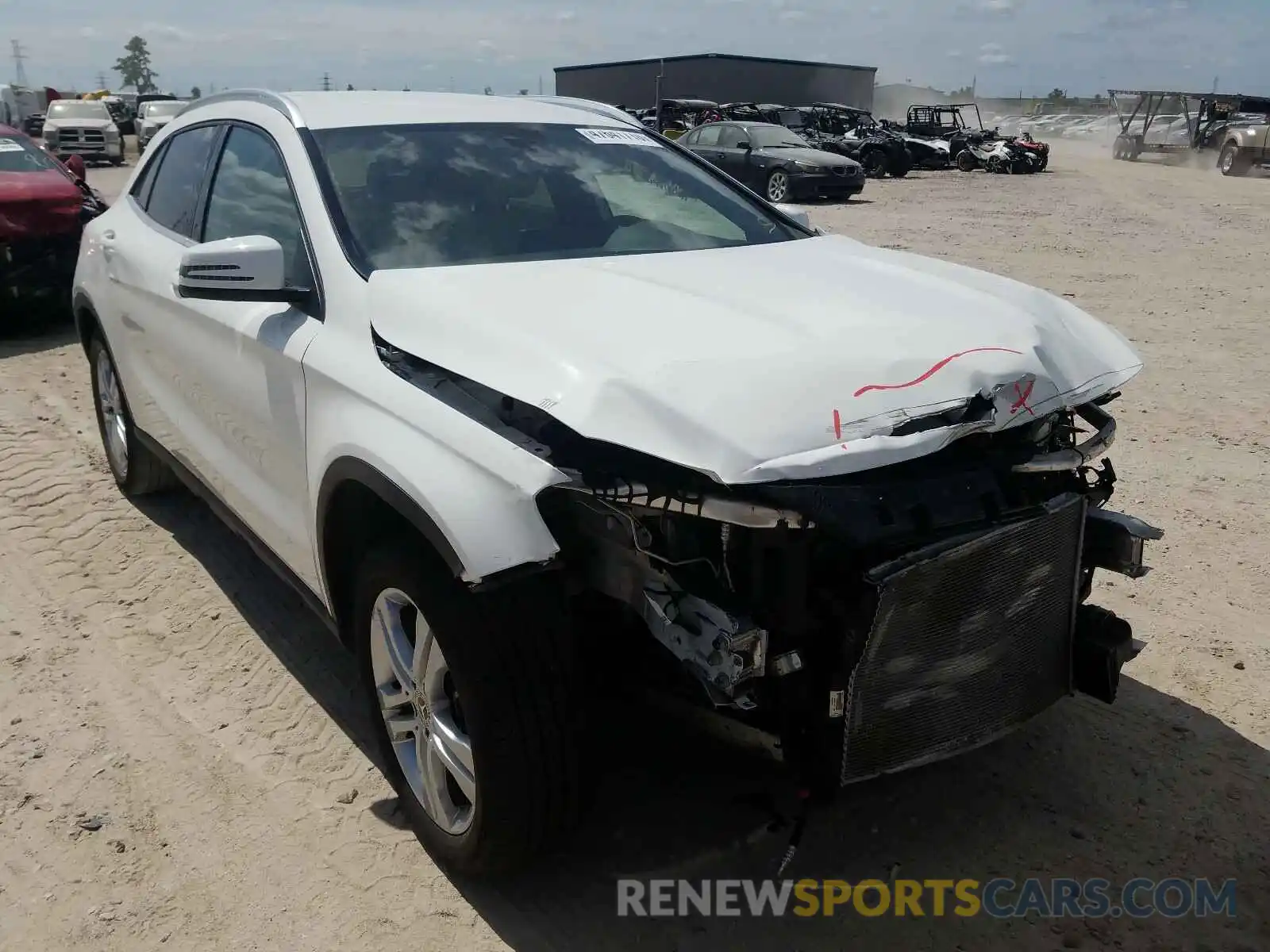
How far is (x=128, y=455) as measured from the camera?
501cm

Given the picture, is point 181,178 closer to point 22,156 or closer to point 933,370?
point 933,370

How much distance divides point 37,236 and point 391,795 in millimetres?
7857

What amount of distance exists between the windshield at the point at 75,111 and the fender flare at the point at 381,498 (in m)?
A: 31.4

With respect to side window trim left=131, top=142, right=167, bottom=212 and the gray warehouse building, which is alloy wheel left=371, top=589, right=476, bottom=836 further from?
the gray warehouse building

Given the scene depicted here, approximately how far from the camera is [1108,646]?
8.89ft

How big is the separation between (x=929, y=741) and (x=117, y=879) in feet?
6.91

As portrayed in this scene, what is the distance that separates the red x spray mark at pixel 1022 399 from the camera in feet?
7.60

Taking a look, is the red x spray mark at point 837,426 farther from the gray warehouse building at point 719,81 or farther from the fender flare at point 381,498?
the gray warehouse building at point 719,81

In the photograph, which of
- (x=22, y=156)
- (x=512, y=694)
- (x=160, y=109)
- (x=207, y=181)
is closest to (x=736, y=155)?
(x=22, y=156)

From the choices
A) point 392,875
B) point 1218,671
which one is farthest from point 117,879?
point 1218,671

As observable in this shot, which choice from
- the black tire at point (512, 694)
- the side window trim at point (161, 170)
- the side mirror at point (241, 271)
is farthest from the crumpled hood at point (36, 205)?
the black tire at point (512, 694)

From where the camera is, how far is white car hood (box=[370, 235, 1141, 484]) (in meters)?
2.09

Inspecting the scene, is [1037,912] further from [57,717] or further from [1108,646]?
[57,717]

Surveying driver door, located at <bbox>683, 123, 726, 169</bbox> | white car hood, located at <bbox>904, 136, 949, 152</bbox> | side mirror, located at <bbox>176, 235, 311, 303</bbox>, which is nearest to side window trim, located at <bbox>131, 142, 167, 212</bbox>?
side mirror, located at <bbox>176, 235, 311, 303</bbox>
